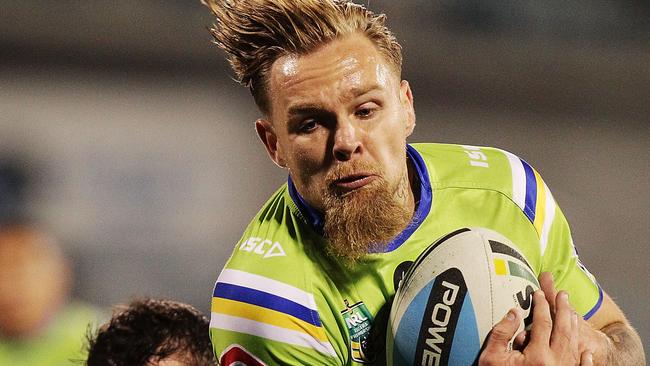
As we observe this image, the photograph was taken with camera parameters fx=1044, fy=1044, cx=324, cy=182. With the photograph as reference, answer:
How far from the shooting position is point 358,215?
270 cm

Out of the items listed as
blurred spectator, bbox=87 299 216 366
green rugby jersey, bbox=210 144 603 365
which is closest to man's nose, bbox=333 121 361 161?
green rugby jersey, bbox=210 144 603 365

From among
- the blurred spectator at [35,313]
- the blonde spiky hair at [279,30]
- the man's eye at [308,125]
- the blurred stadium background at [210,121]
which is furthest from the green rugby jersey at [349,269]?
the blurred stadium background at [210,121]

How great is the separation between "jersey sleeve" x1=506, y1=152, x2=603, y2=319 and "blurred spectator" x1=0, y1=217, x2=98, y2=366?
7.08 ft

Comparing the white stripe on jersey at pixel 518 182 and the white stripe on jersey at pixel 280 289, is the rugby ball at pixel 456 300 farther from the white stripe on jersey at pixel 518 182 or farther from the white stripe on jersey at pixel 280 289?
the white stripe on jersey at pixel 518 182

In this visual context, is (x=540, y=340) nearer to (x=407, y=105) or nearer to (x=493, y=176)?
(x=493, y=176)

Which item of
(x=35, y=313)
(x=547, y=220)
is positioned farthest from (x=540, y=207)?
(x=35, y=313)

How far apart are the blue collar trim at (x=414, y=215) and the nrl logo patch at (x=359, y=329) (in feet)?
0.60

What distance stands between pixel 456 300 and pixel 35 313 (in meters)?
3.25

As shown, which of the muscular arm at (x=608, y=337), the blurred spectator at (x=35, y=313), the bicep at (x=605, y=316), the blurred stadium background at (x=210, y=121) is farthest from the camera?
the blurred stadium background at (x=210, y=121)

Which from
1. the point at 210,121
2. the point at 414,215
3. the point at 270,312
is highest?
the point at 414,215

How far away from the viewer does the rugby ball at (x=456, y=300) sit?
2.45 metres

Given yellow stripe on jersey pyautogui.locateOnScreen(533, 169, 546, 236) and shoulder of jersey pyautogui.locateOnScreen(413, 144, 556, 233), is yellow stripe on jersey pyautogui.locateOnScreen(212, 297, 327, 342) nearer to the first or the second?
shoulder of jersey pyautogui.locateOnScreen(413, 144, 556, 233)

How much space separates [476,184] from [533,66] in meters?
5.82

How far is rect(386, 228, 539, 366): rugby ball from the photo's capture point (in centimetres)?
245
